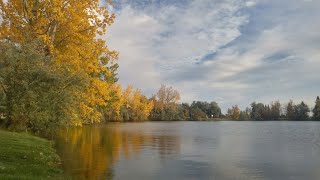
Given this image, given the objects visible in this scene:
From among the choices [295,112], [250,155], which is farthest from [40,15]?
[295,112]

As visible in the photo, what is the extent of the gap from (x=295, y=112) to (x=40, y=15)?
175 m

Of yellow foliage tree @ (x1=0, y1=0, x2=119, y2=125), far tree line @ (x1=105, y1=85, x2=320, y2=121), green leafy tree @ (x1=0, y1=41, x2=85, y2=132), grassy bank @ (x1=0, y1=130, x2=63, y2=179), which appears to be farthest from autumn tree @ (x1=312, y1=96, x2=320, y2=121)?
grassy bank @ (x1=0, y1=130, x2=63, y2=179)

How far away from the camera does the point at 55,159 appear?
24.3 metres

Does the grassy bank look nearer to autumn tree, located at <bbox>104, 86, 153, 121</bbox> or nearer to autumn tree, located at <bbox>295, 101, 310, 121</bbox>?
autumn tree, located at <bbox>104, 86, 153, 121</bbox>

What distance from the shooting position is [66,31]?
34469mm

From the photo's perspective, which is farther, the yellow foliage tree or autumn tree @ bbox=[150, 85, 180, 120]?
autumn tree @ bbox=[150, 85, 180, 120]

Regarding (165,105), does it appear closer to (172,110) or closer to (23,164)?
(172,110)

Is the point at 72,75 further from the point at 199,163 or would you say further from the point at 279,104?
the point at 279,104

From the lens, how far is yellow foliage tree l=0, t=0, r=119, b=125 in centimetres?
3269

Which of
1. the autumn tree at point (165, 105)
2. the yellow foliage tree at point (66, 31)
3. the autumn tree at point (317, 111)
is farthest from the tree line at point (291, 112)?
the yellow foliage tree at point (66, 31)

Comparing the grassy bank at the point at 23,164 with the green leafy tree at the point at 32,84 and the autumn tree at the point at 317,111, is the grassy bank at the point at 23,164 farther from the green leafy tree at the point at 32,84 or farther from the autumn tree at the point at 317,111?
the autumn tree at the point at 317,111

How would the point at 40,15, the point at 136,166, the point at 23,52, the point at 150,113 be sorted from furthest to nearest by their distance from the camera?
the point at 150,113 → the point at 40,15 → the point at 23,52 → the point at 136,166

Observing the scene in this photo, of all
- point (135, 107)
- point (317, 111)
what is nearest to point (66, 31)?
point (135, 107)

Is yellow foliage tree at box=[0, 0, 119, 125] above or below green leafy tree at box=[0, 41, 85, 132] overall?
above
